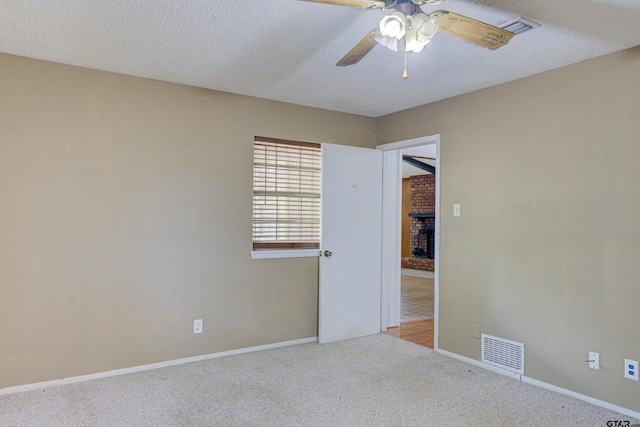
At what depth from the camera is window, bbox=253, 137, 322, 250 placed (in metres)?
4.00

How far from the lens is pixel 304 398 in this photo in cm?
285

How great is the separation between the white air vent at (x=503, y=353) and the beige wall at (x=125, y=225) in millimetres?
1751

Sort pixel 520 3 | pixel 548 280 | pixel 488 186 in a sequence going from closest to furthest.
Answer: pixel 520 3 < pixel 548 280 < pixel 488 186

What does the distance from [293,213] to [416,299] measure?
329 cm

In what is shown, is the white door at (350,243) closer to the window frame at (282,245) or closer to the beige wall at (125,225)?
the window frame at (282,245)

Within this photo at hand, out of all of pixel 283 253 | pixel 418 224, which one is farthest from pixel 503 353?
pixel 418 224

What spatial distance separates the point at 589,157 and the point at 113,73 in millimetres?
3580

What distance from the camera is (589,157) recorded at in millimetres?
2891

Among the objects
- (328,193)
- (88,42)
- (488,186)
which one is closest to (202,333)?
(328,193)

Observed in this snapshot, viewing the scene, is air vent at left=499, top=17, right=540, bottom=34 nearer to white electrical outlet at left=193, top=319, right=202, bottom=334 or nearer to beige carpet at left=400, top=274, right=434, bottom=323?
white electrical outlet at left=193, top=319, right=202, bottom=334

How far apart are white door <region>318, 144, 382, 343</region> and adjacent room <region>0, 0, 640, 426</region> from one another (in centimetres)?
3

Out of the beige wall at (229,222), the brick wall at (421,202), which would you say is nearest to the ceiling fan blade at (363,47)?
the beige wall at (229,222)

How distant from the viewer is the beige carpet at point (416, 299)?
5.45m

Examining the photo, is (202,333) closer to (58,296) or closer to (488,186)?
(58,296)
